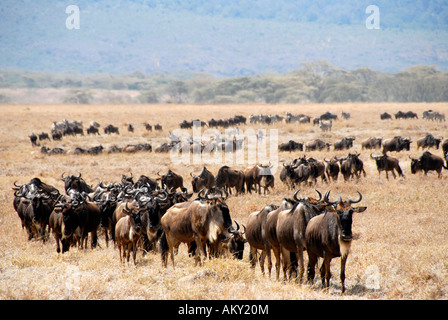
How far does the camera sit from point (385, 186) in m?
17.4

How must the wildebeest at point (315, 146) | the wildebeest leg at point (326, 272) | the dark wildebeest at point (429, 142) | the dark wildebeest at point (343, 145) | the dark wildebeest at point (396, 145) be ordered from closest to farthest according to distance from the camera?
the wildebeest leg at point (326, 272) → the dark wildebeest at point (396, 145) → the dark wildebeest at point (429, 142) → the dark wildebeest at point (343, 145) → the wildebeest at point (315, 146)

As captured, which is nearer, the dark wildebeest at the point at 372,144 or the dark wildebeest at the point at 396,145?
the dark wildebeest at the point at 396,145

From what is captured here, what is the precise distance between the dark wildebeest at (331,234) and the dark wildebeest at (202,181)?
34.3 ft

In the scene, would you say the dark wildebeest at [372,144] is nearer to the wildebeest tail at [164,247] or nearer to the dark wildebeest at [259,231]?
the dark wildebeest at [259,231]

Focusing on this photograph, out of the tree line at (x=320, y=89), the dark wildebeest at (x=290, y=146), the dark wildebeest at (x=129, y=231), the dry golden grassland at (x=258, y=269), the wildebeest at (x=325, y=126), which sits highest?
the tree line at (x=320, y=89)

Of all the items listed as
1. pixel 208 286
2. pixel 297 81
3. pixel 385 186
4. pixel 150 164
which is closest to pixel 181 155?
pixel 150 164

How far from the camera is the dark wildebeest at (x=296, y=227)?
8219 millimetres

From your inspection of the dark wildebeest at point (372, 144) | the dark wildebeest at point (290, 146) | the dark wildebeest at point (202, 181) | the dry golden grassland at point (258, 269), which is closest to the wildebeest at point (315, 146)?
the dark wildebeest at point (290, 146)

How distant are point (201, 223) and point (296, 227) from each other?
193cm

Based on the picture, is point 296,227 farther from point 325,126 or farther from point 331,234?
point 325,126

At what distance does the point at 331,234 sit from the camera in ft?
25.1

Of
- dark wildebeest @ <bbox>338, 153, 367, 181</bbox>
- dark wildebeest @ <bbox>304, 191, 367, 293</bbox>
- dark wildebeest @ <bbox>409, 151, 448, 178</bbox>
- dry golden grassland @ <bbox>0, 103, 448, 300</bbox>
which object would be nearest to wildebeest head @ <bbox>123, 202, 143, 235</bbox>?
dry golden grassland @ <bbox>0, 103, 448, 300</bbox>

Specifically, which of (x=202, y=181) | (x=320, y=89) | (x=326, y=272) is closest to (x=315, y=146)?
(x=202, y=181)

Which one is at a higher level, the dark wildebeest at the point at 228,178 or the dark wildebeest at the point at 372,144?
the dark wildebeest at the point at 372,144
